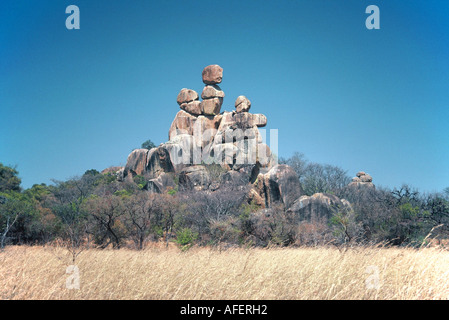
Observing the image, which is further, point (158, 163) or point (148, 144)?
point (148, 144)

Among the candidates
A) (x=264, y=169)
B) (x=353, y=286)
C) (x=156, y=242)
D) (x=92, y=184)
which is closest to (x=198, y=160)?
(x=264, y=169)

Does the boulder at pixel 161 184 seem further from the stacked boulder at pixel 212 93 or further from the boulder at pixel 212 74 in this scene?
the boulder at pixel 212 74

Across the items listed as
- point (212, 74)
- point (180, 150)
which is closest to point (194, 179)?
point (180, 150)

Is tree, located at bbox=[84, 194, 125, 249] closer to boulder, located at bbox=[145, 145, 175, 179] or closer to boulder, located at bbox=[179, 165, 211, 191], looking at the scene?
boulder, located at bbox=[179, 165, 211, 191]

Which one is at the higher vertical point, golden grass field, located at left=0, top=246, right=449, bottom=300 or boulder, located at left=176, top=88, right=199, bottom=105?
boulder, located at left=176, top=88, right=199, bottom=105

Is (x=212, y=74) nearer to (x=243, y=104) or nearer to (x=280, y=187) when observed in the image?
(x=243, y=104)

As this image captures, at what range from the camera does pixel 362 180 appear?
45.0 meters

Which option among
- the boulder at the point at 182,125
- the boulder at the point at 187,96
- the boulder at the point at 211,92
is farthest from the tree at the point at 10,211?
the boulder at the point at 187,96

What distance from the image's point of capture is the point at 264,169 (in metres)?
39.8

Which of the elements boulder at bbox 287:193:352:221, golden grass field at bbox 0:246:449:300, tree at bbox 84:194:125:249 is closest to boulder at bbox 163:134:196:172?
boulder at bbox 287:193:352:221

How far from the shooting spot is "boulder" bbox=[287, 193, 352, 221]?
24.7 metres

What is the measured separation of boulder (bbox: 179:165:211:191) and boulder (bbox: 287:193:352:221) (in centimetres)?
1286

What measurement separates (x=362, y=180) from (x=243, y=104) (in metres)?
16.4
